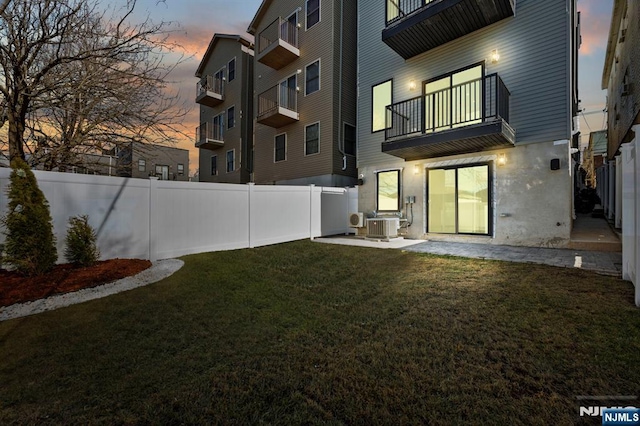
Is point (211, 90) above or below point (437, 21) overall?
above

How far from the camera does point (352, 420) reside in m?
1.76

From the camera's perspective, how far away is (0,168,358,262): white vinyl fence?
17.1 feet

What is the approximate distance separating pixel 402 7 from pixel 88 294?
11.5m

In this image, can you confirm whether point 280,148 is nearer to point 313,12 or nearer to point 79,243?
point 313,12

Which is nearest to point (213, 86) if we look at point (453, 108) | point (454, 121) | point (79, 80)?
point (79, 80)

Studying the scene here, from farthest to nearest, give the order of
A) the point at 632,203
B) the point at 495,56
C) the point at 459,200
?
the point at 459,200 < the point at 495,56 < the point at 632,203

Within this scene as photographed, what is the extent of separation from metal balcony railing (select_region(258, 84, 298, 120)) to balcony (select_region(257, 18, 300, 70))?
1.17m

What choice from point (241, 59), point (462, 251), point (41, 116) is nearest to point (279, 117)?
point (241, 59)

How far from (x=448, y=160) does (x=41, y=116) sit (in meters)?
9.98

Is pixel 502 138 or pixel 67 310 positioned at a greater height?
pixel 502 138

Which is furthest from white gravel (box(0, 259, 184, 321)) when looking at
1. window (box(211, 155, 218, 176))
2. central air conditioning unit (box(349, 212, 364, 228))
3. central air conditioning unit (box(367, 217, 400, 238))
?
window (box(211, 155, 218, 176))

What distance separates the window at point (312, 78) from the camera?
41.8 ft

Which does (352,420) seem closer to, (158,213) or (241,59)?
(158,213)

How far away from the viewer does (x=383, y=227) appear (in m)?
9.19
